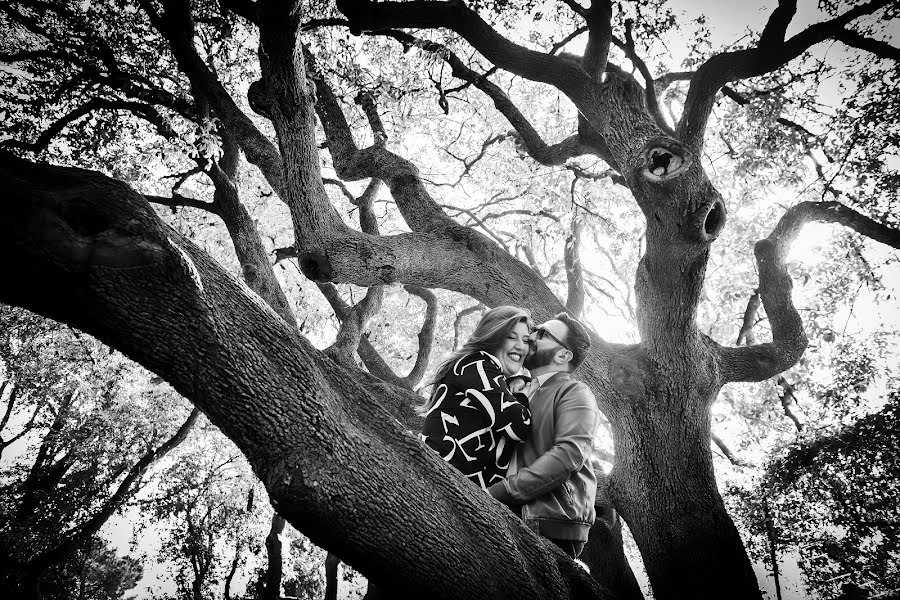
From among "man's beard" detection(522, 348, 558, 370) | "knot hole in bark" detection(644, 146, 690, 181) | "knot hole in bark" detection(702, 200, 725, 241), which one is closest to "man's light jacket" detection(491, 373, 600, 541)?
"man's beard" detection(522, 348, 558, 370)

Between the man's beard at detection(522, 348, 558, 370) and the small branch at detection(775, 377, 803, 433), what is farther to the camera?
the small branch at detection(775, 377, 803, 433)

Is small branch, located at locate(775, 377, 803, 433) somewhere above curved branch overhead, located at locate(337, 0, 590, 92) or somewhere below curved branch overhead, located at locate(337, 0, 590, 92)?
below

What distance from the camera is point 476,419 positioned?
2.46 metres

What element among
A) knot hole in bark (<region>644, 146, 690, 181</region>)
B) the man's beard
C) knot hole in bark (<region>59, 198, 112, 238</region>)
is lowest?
knot hole in bark (<region>59, 198, 112, 238</region>)

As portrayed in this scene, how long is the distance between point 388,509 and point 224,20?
7.79 metres

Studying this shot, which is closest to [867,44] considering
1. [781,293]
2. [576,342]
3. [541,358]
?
[781,293]

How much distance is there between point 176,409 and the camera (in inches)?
560

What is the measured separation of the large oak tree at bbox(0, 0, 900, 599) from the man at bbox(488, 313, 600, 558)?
34cm

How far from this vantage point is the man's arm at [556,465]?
7.64ft

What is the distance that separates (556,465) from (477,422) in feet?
1.57

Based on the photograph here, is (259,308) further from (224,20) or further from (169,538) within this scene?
(169,538)

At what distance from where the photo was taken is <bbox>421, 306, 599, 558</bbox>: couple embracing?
2.37 m

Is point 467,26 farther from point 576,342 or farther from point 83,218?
point 83,218

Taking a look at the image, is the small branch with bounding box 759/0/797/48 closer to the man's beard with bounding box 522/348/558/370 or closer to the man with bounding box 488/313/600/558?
the man's beard with bounding box 522/348/558/370
